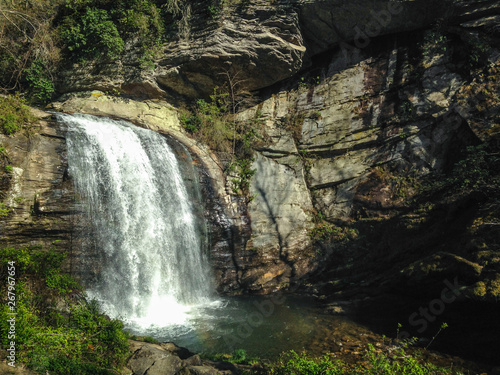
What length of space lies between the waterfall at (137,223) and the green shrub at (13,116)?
917mm

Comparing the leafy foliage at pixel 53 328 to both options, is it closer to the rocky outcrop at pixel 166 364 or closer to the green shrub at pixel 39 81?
the rocky outcrop at pixel 166 364

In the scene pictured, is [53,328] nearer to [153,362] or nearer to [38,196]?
[153,362]

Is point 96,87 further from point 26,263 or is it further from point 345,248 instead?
point 345,248

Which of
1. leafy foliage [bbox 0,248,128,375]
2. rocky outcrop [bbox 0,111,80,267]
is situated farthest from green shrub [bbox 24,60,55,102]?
leafy foliage [bbox 0,248,128,375]

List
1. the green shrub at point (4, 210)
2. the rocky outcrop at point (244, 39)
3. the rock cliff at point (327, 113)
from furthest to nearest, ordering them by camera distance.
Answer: the rocky outcrop at point (244, 39), the rock cliff at point (327, 113), the green shrub at point (4, 210)

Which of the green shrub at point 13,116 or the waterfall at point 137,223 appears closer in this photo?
the green shrub at point 13,116

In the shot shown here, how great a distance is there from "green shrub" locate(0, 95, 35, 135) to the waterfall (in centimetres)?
92

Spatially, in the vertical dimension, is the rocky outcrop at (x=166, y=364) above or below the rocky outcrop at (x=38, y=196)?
below

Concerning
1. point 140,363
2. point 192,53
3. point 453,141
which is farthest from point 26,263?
point 453,141

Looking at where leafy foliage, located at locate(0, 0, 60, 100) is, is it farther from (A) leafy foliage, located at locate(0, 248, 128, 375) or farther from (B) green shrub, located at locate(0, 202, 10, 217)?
(A) leafy foliage, located at locate(0, 248, 128, 375)

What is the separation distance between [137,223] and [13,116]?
12.4 feet

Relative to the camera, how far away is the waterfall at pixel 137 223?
7.25 m

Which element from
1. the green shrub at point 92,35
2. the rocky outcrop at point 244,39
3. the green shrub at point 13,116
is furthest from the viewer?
the green shrub at point 92,35

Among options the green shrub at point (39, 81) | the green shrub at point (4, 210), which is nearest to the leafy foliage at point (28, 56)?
the green shrub at point (39, 81)
